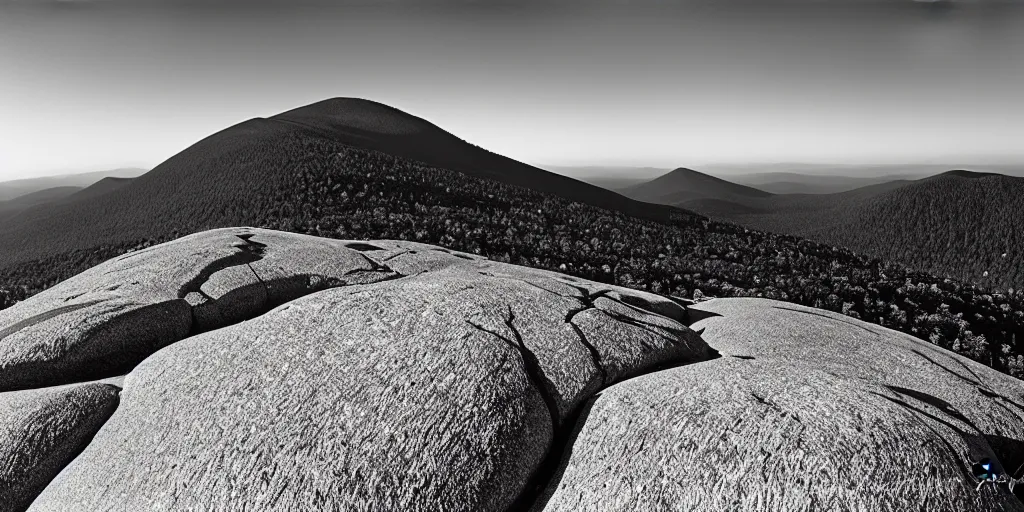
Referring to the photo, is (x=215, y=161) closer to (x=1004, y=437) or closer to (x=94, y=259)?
(x=94, y=259)

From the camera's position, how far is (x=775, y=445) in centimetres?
790

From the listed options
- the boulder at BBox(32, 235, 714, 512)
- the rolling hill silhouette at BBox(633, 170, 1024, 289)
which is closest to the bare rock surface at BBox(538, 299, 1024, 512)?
the boulder at BBox(32, 235, 714, 512)

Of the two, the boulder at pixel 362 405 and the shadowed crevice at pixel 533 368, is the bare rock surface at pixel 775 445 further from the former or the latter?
the boulder at pixel 362 405

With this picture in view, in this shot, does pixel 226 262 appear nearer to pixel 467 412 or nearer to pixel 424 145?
pixel 467 412

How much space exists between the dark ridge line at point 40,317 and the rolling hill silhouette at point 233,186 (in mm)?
55944

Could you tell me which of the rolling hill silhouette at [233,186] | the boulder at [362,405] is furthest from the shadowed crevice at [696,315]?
the rolling hill silhouette at [233,186]

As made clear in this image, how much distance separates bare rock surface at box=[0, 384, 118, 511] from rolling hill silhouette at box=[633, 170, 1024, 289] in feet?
555

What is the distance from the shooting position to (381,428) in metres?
8.74

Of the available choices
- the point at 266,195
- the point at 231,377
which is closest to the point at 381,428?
the point at 231,377

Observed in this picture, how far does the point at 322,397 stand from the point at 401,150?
5024 inches

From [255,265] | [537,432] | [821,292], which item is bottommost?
[821,292]

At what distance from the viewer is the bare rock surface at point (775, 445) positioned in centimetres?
751

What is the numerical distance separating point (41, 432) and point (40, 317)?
4.94 metres

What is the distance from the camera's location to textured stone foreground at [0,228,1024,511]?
790 cm
